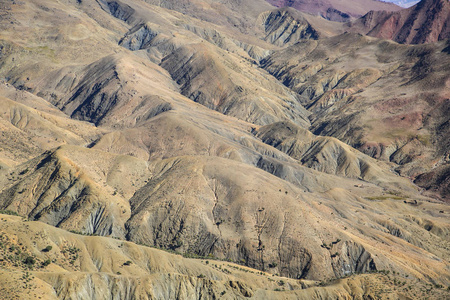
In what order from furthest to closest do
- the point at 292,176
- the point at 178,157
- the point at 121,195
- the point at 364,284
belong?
the point at 292,176, the point at 178,157, the point at 121,195, the point at 364,284

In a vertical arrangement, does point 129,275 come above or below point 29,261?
below

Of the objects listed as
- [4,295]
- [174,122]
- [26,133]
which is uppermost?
[4,295]

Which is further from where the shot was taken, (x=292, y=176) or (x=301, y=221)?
(x=292, y=176)

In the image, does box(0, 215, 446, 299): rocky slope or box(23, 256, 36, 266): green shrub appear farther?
box(23, 256, 36, 266): green shrub

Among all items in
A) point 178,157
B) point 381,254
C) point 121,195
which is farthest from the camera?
point 178,157

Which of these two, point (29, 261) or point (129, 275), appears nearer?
point (29, 261)

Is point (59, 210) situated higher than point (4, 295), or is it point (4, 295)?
point (4, 295)

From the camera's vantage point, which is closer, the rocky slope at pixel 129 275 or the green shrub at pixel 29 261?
the rocky slope at pixel 129 275

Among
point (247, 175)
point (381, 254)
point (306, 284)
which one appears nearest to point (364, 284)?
point (306, 284)

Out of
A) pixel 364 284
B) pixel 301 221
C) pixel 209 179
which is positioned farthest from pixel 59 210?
pixel 364 284

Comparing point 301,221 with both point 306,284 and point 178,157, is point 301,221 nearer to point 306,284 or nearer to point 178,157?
point 306,284
